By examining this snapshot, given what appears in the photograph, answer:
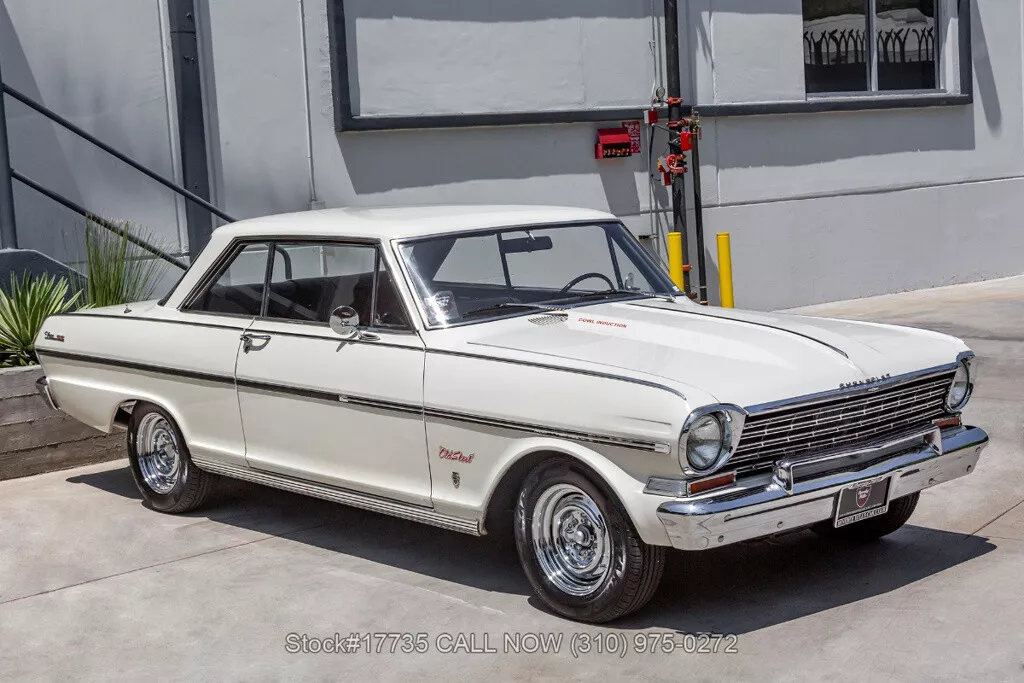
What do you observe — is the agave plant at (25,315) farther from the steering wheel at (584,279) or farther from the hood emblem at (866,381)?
the hood emblem at (866,381)

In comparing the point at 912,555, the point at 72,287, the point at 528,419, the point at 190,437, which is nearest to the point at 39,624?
the point at 190,437

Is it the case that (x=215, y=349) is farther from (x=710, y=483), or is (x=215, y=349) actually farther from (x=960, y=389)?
(x=960, y=389)

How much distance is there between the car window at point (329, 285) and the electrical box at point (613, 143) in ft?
23.6

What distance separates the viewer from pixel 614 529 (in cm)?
486

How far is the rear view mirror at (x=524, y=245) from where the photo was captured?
20.2 feet

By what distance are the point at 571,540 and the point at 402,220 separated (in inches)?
70.6

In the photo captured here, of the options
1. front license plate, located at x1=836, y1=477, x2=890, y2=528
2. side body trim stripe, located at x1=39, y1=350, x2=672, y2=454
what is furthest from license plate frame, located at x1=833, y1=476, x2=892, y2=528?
side body trim stripe, located at x1=39, y1=350, x2=672, y2=454

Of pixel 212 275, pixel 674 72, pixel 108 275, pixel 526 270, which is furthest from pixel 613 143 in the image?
pixel 526 270

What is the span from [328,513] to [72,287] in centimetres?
330

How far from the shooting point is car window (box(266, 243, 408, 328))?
587 cm

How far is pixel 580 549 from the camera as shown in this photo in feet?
16.7

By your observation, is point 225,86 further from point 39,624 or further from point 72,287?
point 39,624


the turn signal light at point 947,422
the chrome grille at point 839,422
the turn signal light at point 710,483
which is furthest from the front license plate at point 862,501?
the turn signal light at point 947,422

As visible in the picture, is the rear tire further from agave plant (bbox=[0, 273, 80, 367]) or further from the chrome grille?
agave plant (bbox=[0, 273, 80, 367])
